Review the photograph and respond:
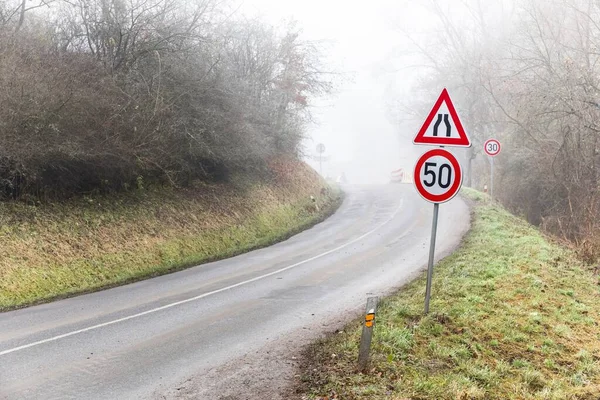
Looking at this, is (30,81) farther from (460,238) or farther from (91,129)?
(460,238)

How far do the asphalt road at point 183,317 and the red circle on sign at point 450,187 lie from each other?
2820mm

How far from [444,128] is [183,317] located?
513 cm

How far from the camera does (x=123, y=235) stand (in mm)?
12672

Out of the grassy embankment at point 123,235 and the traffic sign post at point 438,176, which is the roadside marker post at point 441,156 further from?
the grassy embankment at point 123,235

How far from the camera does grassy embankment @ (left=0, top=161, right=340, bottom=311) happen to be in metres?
10.2

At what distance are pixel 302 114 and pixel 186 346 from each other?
23.5 metres

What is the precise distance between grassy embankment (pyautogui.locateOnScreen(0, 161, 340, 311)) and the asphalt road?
83cm

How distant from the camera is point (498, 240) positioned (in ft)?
44.9

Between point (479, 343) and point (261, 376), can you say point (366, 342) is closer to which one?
point (261, 376)

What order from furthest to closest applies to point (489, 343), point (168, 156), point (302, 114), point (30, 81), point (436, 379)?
point (302, 114) → point (168, 156) → point (30, 81) → point (489, 343) → point (436, 379)

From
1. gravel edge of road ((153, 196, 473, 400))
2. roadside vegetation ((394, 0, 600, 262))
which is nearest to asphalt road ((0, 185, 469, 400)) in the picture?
gravel edge of road ((153, 196, 473, 400))

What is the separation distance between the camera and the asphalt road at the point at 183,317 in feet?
18.9

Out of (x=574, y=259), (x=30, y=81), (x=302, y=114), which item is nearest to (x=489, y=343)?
(x=574, y=259)

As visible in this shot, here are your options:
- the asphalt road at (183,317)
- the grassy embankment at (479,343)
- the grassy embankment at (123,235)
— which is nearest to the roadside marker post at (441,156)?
the grassy embankment at (479,343)
